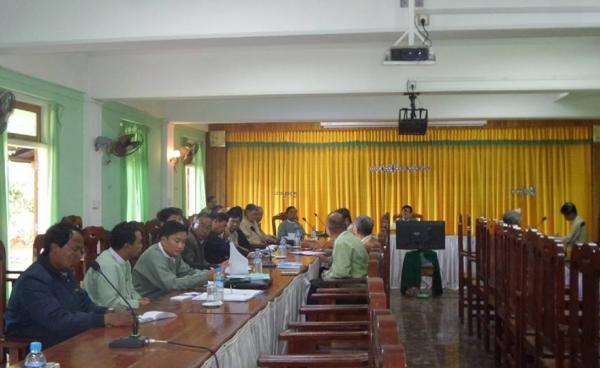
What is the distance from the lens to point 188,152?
10289mm

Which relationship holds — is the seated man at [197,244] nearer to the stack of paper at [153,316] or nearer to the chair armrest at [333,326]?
the chair armrest at [333,326]

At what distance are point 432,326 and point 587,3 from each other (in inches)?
140

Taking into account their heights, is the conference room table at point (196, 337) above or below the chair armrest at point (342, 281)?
above

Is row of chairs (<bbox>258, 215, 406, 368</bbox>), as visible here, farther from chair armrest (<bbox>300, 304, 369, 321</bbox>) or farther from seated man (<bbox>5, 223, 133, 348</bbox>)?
seated man (<bbox>5, 223, 133, 348</bbox>)

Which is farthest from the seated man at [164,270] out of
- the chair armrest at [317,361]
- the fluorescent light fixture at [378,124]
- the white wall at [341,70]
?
the fluorescent light fixture at [378,124]

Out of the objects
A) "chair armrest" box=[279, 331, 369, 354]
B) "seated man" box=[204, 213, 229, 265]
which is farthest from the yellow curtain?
"chair armrest" box=[279, 331, 369, 354]

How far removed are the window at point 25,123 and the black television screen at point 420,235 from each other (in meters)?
4.56

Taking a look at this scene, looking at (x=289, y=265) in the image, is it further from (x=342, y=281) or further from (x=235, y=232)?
(x=235, y=232)

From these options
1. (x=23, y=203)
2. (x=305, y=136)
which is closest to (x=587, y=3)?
(x=23, y=203)

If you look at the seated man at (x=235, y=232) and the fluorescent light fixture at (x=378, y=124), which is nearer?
the seated man at (x=235, y=232)

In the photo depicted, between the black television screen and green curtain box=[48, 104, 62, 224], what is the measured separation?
428cm

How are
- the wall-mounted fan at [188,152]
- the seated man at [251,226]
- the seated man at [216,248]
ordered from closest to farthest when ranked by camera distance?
the seated man at [216,248] < the seated man at [251,226] < the wall-mounted fan at [188,152]

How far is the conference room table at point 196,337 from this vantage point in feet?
7.50

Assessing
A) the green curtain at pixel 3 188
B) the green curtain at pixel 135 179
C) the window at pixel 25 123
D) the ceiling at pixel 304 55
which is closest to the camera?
the ceiling at pixel 304 55
